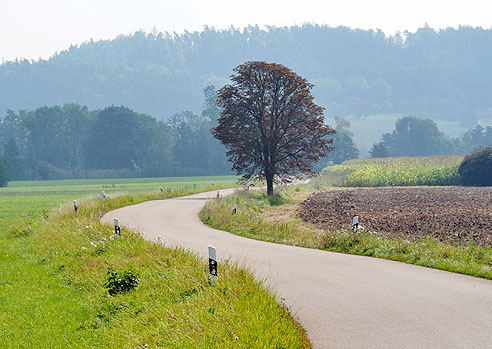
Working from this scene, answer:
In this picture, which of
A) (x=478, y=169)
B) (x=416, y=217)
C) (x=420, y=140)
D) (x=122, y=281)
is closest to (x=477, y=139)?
(x=420, y=140)

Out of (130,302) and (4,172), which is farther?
(4,172)

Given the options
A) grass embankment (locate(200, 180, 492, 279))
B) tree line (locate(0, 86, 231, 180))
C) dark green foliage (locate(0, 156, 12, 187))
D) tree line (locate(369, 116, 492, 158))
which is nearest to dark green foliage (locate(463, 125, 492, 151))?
tree line (locate(369, 116, 492, 158))

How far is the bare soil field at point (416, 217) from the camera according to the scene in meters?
18.0

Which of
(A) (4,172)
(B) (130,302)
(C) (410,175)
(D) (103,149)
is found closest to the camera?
(B) (130,302)

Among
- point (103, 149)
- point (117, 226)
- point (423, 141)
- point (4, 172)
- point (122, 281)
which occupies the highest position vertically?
point (103, 149)

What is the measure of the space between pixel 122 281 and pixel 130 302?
3.29 ft

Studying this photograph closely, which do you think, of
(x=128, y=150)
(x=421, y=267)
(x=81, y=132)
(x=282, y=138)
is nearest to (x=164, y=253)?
(x=421, y=267)

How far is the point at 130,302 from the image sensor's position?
36.6 ft

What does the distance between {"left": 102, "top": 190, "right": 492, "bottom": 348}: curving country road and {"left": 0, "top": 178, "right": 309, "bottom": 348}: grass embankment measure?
33.9 inches

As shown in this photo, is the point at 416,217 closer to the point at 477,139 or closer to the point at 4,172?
the point at 4,172

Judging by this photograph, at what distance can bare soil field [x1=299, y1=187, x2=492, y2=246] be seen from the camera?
1798cm

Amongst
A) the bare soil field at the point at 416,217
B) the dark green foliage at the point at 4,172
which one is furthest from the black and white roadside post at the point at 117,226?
the dark green foliage at the point at 4,172

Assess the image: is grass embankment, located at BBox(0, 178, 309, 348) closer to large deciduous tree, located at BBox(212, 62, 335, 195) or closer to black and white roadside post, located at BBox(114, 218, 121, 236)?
black and white roadside post, located at BBox(114, 218, 121, 236)

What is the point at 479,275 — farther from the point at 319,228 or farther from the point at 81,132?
the point at 81,132
